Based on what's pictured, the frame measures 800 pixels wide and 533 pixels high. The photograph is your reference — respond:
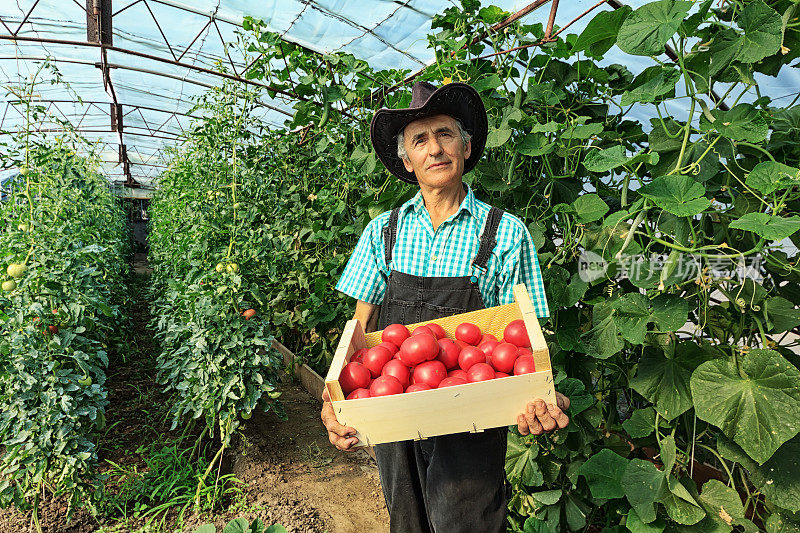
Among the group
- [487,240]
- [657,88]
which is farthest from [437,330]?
[657,88]

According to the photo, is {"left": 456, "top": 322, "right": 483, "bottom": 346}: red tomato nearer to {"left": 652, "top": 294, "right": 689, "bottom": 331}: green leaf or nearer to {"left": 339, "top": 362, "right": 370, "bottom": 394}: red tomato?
{"left": 339, "top": 362, "right": 370, "bottom": 394}: red tomato

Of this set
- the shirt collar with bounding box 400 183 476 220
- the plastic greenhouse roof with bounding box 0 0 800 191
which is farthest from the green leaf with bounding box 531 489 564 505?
the plastic greenhouse roof with bounding box 0 0 800 191

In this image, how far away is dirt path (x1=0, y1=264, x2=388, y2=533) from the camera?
2.37 meters

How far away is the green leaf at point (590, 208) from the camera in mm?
1399

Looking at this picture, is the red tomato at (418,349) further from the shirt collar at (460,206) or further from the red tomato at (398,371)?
the shirt collar at (460,206)

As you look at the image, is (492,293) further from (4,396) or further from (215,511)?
(4,396)

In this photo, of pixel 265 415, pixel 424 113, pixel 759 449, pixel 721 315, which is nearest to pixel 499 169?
pixel 424 113

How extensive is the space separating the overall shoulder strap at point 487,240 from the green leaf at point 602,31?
1.73 feet

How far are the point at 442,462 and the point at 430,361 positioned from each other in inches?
13.6

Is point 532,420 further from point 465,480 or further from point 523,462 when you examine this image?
point 523,462

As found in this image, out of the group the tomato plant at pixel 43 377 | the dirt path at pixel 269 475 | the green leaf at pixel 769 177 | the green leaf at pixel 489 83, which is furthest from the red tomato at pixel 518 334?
the tomato plant at pixel 43 377

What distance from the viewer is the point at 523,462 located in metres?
1.83

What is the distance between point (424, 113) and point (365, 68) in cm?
90

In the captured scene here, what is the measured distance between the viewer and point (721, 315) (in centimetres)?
137
